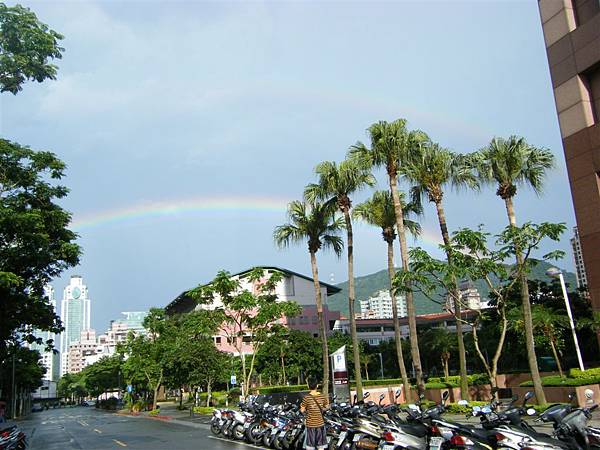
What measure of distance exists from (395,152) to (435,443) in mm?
16520

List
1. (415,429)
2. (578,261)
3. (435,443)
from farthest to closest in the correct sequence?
(578,261) → (415,429) → (435,443)

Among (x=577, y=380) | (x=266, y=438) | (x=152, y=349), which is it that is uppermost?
(x=152, y=349)

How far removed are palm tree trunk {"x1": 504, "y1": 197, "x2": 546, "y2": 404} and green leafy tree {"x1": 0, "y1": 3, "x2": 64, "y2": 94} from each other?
16449mm

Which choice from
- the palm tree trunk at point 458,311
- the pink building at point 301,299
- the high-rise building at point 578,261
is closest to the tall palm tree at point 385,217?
the palm tree trunk at point 458,311

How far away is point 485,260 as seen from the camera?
20.4 meters

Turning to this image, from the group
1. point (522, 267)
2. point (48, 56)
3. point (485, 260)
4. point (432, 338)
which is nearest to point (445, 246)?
point (485, 260)

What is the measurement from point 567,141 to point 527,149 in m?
3.50

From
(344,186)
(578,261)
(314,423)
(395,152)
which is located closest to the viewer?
(314,423)

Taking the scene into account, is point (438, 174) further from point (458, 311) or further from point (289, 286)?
point (289, 286)

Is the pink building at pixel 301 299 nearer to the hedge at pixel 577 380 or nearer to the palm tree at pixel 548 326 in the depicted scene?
the palm tree at pixel 548 326

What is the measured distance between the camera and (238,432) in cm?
1834

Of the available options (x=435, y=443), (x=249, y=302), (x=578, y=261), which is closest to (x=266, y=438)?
(x=435, y=443)

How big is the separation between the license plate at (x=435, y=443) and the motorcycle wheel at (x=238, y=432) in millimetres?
10269

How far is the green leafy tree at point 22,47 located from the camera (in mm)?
15551
